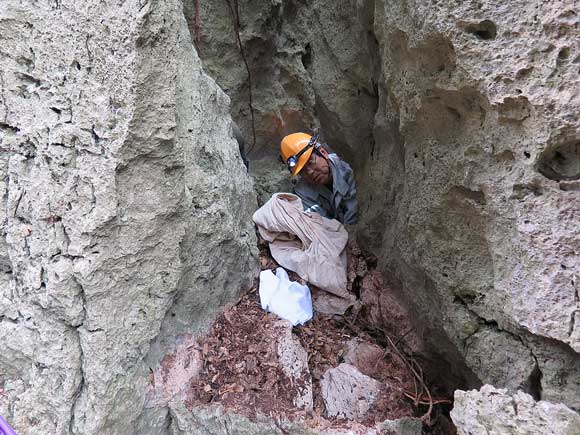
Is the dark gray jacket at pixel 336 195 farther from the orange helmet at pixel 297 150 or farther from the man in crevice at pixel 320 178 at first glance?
the orange helmet at pixel 297 150

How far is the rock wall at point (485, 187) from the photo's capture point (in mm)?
1469

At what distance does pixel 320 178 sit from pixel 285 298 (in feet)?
3.88

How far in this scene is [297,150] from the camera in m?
3.33

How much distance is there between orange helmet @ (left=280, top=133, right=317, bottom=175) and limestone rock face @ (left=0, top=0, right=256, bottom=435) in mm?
1556

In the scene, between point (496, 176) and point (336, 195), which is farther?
point (336, 195)

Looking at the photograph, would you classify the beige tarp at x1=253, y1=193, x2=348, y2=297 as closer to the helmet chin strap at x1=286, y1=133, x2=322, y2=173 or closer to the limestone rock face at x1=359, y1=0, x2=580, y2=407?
the helmet chin strap at x1=286, y1=133, x2=322, y2=173

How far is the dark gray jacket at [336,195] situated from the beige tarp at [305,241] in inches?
15.1

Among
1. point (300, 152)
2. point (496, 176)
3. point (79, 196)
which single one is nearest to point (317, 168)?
point (300, 152)

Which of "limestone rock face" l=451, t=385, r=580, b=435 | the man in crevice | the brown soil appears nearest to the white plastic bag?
the brown soil

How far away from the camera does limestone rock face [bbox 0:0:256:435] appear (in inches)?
68.0

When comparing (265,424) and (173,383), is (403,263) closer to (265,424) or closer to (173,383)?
(265,424)

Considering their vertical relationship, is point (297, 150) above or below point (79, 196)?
below

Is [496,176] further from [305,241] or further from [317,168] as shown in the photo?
[317,168]

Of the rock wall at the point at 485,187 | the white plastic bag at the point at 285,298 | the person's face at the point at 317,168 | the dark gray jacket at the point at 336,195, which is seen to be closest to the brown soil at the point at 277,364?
the white plastic bag at the point at 285,298
